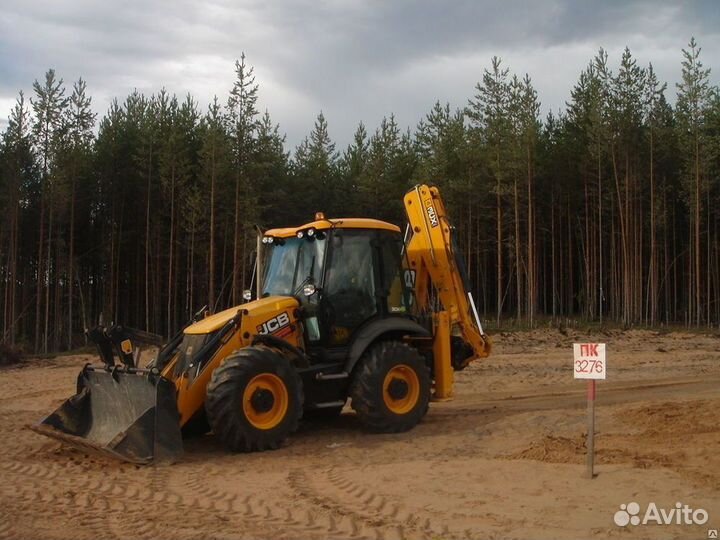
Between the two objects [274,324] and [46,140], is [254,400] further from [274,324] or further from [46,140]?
[46,140]

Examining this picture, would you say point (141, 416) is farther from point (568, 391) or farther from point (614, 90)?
point (614, 90)

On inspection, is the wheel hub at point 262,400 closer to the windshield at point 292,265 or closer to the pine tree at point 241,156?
the windshield at point 292,265

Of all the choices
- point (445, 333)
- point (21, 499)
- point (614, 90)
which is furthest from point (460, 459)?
point (614, 90)

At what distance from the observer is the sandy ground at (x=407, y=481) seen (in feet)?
19.0

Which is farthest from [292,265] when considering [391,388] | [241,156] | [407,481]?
[241,156]

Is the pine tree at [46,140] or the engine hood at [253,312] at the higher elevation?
the pine tree at [46,140]

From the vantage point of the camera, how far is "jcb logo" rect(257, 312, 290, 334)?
354 inches

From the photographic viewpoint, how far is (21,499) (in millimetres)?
6641

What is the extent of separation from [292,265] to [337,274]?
2.40 ft

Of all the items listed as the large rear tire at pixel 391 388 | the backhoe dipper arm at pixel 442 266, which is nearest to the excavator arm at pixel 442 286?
the backhoe dipper arm at pixel 442 266

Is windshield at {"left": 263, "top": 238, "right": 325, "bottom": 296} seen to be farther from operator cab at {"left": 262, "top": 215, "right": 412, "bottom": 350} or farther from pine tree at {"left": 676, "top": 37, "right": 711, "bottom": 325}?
pine tree at {"left": 676, "top": 37, "right": 711, "bottom": 325}

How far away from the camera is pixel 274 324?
913 centimetres

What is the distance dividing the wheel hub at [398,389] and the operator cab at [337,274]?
0.84 meters

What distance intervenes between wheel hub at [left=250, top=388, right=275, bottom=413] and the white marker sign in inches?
140
